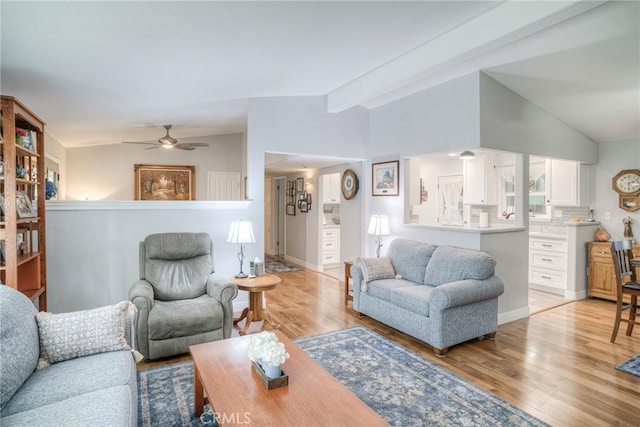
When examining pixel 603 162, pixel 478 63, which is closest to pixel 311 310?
pixel 478 63

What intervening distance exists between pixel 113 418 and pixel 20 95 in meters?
3.16

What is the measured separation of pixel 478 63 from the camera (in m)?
3.50

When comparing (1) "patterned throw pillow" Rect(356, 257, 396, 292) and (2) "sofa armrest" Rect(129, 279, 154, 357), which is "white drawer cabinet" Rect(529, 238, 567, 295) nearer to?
(1) "patterned throw pillow" Rect(356, 257, 396, 292)

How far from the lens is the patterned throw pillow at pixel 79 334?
1.94 m

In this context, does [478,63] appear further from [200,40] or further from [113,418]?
[113,418]

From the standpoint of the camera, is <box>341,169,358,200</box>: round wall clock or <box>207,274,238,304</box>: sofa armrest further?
<box>341,169,358,200</box>: round wall clock

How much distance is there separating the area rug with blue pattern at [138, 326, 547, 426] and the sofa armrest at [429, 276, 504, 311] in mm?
521

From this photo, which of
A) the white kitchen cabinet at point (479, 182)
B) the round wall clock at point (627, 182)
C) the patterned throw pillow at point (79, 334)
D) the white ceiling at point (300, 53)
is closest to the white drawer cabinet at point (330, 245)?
the white kitchen cabinet at point (479, 182)

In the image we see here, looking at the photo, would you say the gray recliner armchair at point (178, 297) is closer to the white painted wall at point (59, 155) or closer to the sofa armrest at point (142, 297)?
the sofa armrest at point (142, 297)

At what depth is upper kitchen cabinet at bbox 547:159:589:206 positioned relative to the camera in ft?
16.5

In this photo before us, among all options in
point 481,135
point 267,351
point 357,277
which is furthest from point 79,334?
point 481,135

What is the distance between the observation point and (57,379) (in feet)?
5.76

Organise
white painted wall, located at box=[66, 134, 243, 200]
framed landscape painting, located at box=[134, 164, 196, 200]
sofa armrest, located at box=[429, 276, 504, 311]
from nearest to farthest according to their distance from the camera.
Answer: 1. sofa armrest, located at box=[429, 276, 504, 311]
2. white painted wall, located at box=[66, 134, 243, 200]
3. framed landscape painting, located at box=[134, 164, 196, 200]

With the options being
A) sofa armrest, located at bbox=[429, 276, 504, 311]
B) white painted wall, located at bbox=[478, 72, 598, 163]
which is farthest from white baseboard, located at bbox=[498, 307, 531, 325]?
white painted wall, located at bbox=[478, 72, 598, 163]
